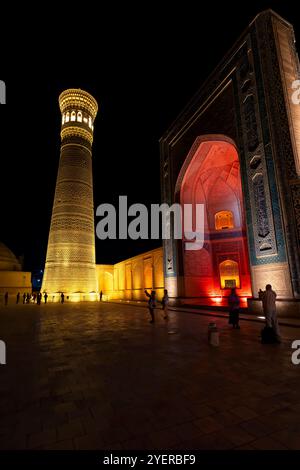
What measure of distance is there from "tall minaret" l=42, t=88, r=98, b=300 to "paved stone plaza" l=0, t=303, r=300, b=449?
16719mm

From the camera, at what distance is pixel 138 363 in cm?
326

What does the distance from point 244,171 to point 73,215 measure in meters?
15.2

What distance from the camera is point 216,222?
16.2 metres

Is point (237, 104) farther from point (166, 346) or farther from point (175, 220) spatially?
point (166, 346)

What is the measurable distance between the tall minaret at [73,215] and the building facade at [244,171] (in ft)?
28.3

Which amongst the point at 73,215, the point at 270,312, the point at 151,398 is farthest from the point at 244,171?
the point at 73,215

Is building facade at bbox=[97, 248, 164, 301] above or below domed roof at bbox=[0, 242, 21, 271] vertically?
below

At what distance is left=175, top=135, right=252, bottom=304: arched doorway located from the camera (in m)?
14.4

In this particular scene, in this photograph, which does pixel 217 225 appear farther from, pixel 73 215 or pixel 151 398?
pixel 151 398

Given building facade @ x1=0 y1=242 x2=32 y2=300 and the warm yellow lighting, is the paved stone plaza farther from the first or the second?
building facade @ x1=0 y1=242 x2=32 y2=300

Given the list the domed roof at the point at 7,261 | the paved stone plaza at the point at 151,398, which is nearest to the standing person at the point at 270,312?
the paved stone plaza at the point at 151,398

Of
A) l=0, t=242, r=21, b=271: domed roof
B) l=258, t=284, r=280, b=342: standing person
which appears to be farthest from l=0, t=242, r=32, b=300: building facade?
l=258, t=284, r=280, b=342: standing person

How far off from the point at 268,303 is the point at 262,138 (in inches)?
253

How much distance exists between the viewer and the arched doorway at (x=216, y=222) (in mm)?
14383
